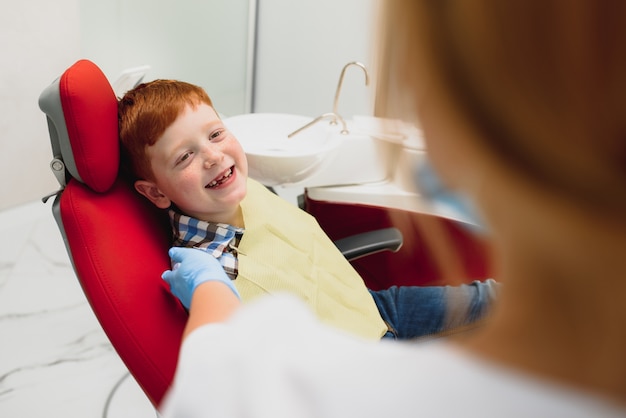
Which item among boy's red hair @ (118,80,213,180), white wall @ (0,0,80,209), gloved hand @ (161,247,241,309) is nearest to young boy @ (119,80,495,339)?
boy's red hair @ (118,80,213,180)

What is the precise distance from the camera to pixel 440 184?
440mm

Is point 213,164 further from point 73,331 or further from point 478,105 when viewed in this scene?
point 73,331

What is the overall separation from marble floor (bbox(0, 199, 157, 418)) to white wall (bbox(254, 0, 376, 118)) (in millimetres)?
1549

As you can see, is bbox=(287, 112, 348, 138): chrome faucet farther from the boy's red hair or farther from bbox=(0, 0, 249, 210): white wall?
bbox=(0, 0, 249, 210): white wall

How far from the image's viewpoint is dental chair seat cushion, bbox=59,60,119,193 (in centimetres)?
97

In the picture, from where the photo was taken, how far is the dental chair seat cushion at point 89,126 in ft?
3.19

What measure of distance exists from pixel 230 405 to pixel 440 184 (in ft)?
0.84

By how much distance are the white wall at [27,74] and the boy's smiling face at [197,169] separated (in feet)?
5.58

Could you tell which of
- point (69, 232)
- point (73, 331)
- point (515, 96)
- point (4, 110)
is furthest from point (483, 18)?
point (4, 110)

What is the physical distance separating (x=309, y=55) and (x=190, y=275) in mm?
2312

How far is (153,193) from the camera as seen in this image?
1.18 meters

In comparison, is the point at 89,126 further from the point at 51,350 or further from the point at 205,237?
the point at 51,350

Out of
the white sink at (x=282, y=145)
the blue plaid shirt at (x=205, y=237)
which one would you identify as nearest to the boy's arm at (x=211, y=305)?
the blue plaid shirt at (x=205, y=237)

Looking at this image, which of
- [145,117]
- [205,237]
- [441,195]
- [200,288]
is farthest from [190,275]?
[441,195]
